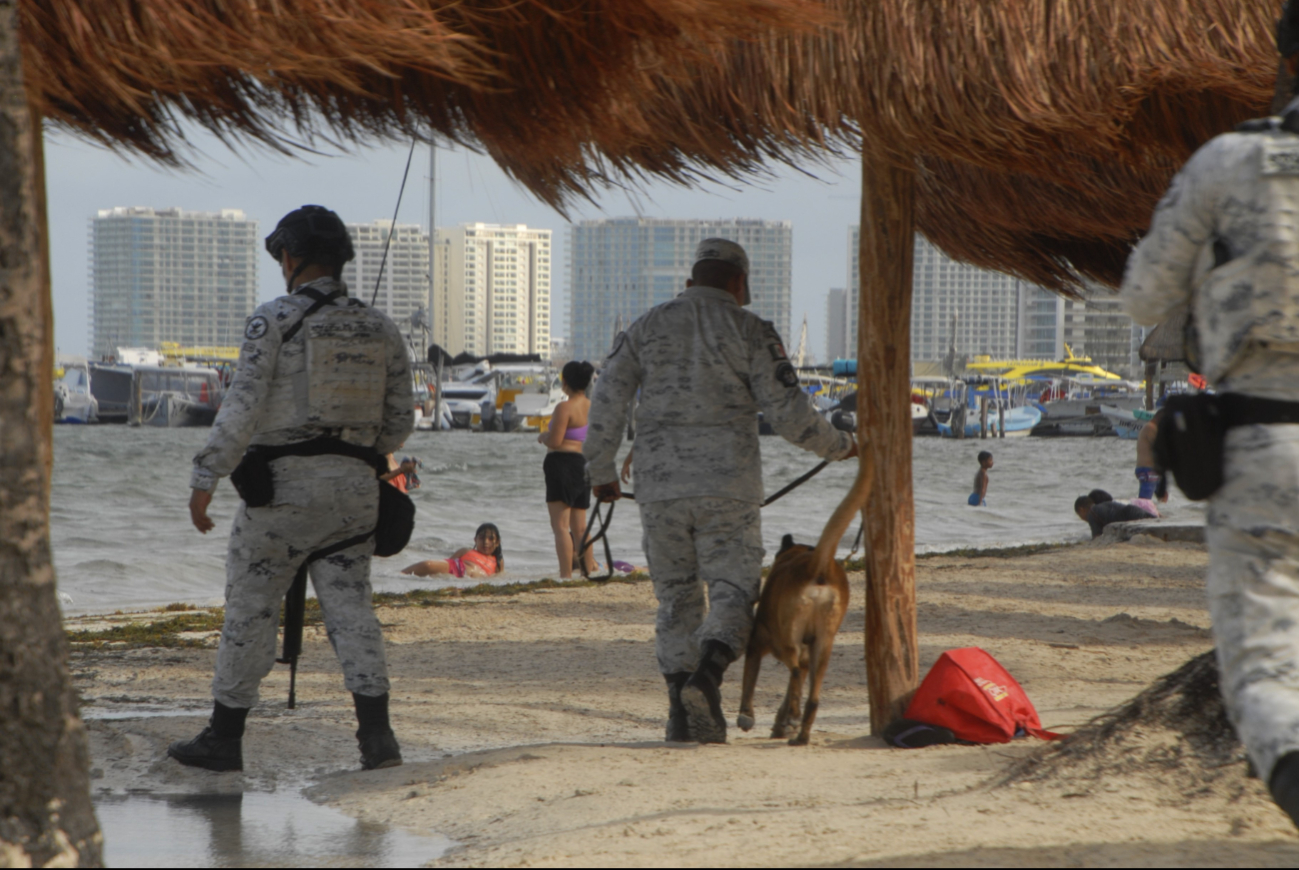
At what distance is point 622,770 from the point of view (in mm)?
3883

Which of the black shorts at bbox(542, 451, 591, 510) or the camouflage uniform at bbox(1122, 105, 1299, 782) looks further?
the black shorts at bbox(542, 451, 591, 510)

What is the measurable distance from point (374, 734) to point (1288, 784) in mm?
2815

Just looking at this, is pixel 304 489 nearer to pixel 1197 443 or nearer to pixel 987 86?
pixel 987 86


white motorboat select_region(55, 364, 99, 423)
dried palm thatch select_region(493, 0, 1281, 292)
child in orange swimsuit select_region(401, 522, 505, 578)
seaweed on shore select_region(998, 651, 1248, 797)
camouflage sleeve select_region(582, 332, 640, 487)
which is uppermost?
dried palm thatch select_region(493, 0, 1281, 292)

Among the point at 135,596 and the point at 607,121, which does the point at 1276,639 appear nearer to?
the point at 607,121

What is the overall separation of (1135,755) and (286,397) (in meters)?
2.74

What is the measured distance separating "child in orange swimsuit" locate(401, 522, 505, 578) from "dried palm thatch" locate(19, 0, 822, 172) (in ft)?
25.9

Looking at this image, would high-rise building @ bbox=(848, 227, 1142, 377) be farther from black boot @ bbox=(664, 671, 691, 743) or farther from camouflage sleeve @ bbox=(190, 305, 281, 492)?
camouflage sleeve @ bbox=(190, 305, 281, 492)

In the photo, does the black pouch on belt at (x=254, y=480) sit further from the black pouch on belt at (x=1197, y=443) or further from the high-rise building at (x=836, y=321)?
the high-rise building at (x=836, y=321)

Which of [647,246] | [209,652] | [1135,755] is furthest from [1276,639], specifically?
[647,246]

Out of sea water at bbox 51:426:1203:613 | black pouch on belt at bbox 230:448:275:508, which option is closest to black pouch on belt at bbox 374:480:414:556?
black pouch on belt at bbox 230:448:275:508

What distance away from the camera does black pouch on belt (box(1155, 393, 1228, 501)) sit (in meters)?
2.38

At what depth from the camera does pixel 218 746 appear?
13.3 feet

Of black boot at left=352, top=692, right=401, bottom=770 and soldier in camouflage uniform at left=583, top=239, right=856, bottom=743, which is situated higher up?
soldier in camouflage uniform at left=583, top=239, right=856, bottom=743
